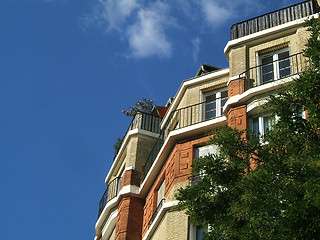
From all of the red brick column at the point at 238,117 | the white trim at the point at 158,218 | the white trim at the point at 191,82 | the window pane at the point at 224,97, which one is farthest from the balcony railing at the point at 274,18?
the white trim at the point at 158,218

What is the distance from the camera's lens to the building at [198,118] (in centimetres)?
2509

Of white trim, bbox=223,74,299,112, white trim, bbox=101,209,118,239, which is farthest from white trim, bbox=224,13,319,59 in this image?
white trim, bbox=101,209,118,239

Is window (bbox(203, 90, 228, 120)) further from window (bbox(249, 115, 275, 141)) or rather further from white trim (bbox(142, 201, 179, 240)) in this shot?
white trim (bbox(142, 201, 179, 240))

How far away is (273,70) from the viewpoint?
2603cm

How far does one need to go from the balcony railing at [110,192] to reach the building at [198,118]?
0.15 m

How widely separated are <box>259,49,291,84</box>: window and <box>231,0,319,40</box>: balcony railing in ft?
4.23

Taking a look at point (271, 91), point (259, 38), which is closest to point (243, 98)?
point (271, 91)

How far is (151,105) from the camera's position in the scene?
3347cm

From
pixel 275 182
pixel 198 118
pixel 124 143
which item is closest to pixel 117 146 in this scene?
pixel 124 143

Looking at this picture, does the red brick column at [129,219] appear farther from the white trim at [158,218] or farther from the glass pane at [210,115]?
the glass pane at [210,115]

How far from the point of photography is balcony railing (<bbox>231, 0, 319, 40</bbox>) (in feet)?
87.8

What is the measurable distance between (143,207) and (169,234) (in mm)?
4677

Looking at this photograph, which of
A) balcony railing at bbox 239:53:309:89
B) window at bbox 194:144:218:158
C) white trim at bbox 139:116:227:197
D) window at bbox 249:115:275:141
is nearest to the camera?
window at bbox 249:115:275:141

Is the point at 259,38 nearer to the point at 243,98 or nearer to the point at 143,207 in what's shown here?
the point at 243,98
